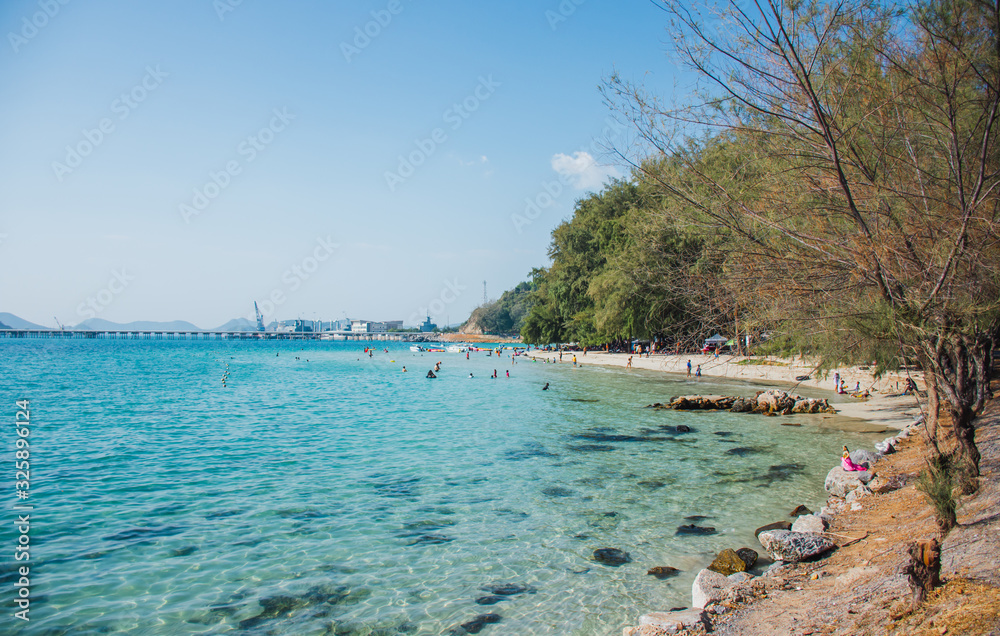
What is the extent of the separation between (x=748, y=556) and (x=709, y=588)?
1701mm

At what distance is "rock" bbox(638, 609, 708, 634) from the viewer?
5152 mm

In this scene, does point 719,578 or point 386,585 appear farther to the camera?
point 386,585

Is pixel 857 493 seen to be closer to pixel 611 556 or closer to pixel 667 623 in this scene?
pixel 611 556

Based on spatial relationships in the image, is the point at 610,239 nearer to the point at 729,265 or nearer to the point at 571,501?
the point at 571,501

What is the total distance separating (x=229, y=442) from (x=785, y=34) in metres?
18.6

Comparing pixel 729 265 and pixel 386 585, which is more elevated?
pixel 729 265

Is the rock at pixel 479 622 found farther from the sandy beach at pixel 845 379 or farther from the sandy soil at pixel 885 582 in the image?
the sandy beach at pixel 845 379

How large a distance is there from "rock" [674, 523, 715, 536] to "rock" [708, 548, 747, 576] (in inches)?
59.2

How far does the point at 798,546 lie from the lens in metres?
6.95

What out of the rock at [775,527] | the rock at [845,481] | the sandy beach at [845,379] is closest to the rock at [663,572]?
the rock at [775,527]

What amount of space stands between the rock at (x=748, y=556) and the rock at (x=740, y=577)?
2.30 ft

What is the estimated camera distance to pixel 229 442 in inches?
701

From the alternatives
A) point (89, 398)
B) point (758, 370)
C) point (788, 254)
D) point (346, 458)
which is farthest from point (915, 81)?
point (89, 398)

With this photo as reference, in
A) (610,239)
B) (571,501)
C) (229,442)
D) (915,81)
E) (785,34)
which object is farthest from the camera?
(610,239)
